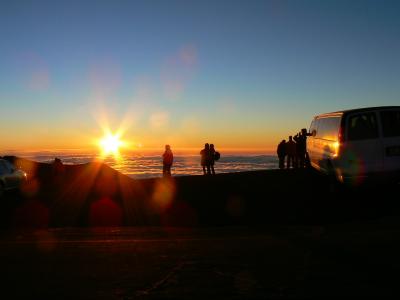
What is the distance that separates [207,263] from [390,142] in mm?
8048

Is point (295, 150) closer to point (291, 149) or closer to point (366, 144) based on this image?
point (291, 149)

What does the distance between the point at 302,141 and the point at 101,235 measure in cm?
1684

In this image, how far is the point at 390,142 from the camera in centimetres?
1424

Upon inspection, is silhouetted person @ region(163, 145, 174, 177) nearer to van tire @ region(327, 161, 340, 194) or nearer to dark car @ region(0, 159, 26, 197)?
dark car @ region(0, 159, 26, 197)

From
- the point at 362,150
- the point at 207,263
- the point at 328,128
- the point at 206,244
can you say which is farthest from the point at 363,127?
the point at 207,263

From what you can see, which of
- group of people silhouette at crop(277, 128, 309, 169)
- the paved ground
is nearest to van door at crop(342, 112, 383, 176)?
the paved ground

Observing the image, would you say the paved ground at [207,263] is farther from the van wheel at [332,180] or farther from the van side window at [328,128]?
the van side window at [328,128]

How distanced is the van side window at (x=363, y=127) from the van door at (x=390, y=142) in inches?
9.5

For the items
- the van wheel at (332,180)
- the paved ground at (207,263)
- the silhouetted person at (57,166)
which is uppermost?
the silhouetted person at (57,166)

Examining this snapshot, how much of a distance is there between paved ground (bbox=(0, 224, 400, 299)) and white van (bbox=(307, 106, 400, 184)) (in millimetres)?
2800

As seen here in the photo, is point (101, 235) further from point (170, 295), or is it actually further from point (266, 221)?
point (170, 295)

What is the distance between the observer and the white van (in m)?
14.1

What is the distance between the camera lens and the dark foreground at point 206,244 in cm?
672

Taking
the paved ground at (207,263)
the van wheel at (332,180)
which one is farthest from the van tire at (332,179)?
the paved ground at (207,263)
